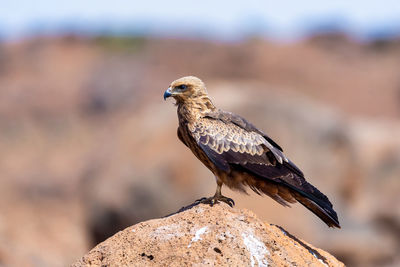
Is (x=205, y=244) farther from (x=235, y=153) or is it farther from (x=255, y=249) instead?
(x=235, y=153)

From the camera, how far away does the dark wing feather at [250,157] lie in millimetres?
7961

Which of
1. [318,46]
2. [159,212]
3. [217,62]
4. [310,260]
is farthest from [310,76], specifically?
[310,260]

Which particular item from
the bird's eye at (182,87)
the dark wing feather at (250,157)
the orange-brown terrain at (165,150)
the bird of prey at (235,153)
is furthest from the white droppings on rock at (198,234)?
the orange-brown terrain at (165,150)

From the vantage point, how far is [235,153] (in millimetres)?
8211

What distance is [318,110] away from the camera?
765 inches

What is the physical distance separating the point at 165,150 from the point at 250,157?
31.1ft

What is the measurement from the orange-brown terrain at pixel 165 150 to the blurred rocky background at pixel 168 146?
0.14 feet

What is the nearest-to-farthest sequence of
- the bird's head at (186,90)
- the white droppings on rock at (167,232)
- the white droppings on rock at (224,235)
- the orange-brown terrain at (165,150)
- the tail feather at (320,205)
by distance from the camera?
the white droppings on rock at (224,235)
the white droppings on rock at (167,232)
the tail feather at (320,205)
the bird's head at (186,90)
the orange-brown terrain at (165,150)

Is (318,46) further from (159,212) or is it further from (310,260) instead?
(310,260)

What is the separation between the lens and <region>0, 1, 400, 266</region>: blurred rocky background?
17422mm

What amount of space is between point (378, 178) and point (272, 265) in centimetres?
1753

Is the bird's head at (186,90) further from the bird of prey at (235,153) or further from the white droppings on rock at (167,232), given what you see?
the white droppings on rock at (167,232)

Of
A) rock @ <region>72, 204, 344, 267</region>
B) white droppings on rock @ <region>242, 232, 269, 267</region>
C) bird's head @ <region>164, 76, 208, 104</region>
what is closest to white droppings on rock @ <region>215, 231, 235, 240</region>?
rock @ <region>72, 204, 344, 267</region>

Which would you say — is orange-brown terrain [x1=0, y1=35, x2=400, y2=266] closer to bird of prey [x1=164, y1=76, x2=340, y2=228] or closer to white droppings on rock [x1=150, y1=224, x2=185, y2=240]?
bird of prey [x1=164, y1=76, x2=340, y2=228]
